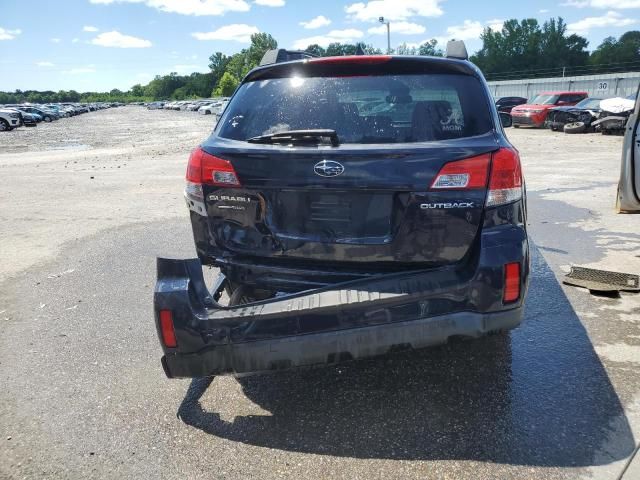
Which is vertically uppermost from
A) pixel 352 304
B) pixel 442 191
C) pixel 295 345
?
pixel 442 191

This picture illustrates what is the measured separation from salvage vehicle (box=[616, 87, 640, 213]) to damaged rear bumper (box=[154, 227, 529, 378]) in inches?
108

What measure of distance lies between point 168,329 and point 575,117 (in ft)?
74.8

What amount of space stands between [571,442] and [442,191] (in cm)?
138

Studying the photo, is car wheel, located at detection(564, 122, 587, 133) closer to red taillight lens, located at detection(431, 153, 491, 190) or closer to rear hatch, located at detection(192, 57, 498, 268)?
rear hatch, located at detection(192, 57, 498, 268)

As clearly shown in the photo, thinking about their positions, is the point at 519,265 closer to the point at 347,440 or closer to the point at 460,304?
the point at 460,304

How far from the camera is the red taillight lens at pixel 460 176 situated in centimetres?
259

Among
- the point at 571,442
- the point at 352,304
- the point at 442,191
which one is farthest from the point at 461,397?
the point at 442,191

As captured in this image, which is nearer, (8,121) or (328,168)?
(328,168)

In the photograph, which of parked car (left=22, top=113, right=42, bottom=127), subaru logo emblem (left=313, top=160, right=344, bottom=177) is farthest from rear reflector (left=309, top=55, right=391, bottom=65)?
parked car (left=22, top=113, right=42, bottom=127)

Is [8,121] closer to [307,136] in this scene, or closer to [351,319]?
[307,136]

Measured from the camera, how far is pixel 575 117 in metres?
21.6

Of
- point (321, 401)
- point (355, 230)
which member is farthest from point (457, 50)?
point (321, 401)

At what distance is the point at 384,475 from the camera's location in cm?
240

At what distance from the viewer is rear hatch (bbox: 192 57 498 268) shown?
8.57 feet
